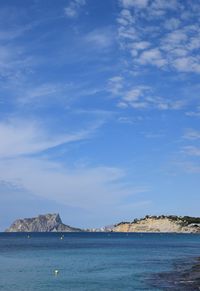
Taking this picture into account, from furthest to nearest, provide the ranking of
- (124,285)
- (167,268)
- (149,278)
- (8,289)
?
(167,268)
(149,278)
(124,285)
(8,289)

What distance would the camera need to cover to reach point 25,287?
67125 millimetres

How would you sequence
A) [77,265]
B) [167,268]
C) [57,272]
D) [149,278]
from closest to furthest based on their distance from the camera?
[149,278] < [57,272] < [167,268] < [77,265]

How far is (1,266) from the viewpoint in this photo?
9712cm

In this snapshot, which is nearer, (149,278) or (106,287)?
(106,287)

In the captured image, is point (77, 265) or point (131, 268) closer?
point (131, 268)

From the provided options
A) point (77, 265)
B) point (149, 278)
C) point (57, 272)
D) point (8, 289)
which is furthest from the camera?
point (77, 265)

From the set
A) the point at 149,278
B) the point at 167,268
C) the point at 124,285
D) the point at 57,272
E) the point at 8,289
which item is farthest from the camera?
the point at 167,268

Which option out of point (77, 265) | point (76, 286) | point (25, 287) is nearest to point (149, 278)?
point (76, 286)

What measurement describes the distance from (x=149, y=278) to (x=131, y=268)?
58.4 ft

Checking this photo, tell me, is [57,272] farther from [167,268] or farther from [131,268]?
[167,268]

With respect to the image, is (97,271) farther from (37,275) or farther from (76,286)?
(76,286)

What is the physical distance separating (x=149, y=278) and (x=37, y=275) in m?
18.9

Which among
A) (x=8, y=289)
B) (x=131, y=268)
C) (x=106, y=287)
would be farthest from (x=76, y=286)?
(x=131, y=268)

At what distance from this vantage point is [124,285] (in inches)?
2729
